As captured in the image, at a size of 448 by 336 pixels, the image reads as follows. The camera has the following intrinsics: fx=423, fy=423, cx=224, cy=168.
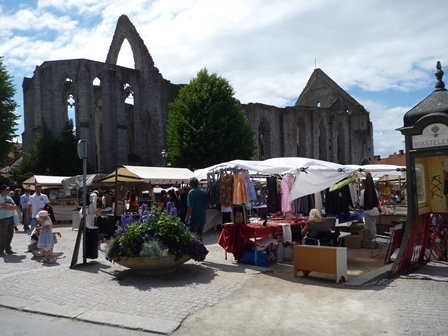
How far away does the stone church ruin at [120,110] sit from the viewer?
31.2 metres

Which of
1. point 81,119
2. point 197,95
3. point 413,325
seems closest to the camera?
point 413,325

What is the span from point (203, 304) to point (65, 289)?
2.31m

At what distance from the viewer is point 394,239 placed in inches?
319

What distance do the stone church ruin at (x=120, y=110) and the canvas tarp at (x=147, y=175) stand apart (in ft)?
45.0

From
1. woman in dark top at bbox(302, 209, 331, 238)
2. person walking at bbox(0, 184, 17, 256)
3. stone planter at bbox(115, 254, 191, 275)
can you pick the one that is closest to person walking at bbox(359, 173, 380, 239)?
woman in dark top at bbox(302, 209, 331, 238)

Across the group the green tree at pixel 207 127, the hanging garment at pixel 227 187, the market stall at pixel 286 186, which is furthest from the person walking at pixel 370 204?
the green tree at pixel 207 127

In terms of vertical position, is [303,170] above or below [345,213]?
above

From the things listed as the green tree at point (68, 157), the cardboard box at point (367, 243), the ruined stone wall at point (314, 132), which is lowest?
the cardboard box at point (367, 243)

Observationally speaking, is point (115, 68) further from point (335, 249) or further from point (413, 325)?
point (413, 325)

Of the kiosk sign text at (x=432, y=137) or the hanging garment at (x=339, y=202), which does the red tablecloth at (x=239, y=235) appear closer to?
the kiosk sign text at (x=432, y=137)

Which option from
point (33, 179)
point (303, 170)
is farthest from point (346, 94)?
point (303, 170)

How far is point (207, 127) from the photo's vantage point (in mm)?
26156

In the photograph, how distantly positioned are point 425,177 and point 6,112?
24090 mm

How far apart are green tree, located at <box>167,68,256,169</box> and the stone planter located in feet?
61.6
